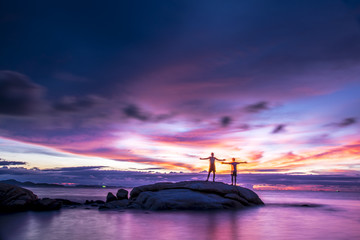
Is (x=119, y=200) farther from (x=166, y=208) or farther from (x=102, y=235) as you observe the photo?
(x=102, y=235)

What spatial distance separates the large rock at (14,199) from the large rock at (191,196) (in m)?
10.7

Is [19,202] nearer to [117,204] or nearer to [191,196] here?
[117,204]

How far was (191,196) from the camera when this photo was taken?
28000mm

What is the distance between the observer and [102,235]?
15.5 m

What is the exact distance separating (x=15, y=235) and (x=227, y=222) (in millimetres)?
13581

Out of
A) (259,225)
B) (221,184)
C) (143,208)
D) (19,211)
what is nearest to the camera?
(259,225)

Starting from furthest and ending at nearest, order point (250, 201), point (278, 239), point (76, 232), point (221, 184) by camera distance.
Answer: point (250, 201) < point (221, 184) < point (76, 232) < point (278, 239)

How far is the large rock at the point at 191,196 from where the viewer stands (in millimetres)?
27484

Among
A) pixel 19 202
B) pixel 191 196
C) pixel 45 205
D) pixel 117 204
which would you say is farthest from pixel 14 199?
pixel 191 196

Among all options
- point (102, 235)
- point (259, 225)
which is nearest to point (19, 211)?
point (102, 235)

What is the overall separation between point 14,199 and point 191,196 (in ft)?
58.4

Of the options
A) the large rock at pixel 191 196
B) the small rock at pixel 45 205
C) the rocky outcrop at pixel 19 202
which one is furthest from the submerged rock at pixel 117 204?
the rocky outcrop at pixel 19 202

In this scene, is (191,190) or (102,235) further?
(191,190)

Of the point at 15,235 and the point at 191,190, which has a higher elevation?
the point at 191,190
